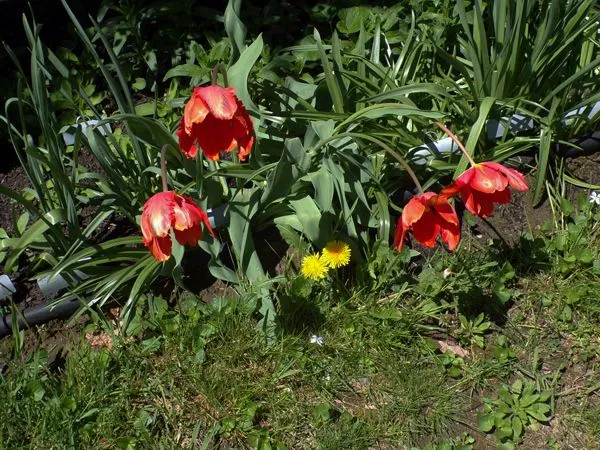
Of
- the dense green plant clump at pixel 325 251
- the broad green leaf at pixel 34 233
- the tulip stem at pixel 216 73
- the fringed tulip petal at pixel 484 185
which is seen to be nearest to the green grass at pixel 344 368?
the dense green plant clump at pixel 325 251

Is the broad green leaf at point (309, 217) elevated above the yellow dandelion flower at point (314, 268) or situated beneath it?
elevated above

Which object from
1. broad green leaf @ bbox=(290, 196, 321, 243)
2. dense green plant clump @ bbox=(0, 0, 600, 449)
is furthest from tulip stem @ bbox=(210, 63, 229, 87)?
broad green leaf @ bbox=(290, 196, 321, 243)

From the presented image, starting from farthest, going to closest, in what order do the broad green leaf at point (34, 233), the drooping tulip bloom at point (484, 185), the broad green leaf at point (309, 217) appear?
the broad green leaf at point (309, 217) < the broad green leaf at point (34, 233) < the drooping tulip bloom at point (484, 185)

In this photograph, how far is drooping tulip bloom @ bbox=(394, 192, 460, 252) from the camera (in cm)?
205

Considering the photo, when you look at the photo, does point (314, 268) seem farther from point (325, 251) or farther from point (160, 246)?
point (160, 246)

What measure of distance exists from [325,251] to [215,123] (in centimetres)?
62

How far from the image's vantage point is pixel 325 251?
2.46 metres

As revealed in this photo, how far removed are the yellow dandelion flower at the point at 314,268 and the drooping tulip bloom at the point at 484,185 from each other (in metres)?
0.52

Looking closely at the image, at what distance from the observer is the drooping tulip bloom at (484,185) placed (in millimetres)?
2020

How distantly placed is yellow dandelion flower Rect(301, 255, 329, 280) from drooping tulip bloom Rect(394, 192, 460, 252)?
1.20ft

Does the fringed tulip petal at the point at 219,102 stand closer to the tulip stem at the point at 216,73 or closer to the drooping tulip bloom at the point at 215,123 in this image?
the drooping tulip bloom at the point at 215,123

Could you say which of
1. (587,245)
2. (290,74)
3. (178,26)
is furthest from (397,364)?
(178,26)

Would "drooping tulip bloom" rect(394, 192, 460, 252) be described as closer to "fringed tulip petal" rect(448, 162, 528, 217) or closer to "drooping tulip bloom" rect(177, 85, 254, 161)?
"fringed tulip petal" rect(448, 162, 528, 217)

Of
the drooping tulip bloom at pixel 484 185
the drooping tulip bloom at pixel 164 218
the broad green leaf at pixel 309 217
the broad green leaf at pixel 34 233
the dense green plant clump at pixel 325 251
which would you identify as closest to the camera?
the drooping tulip bloom at pixel 164 218
